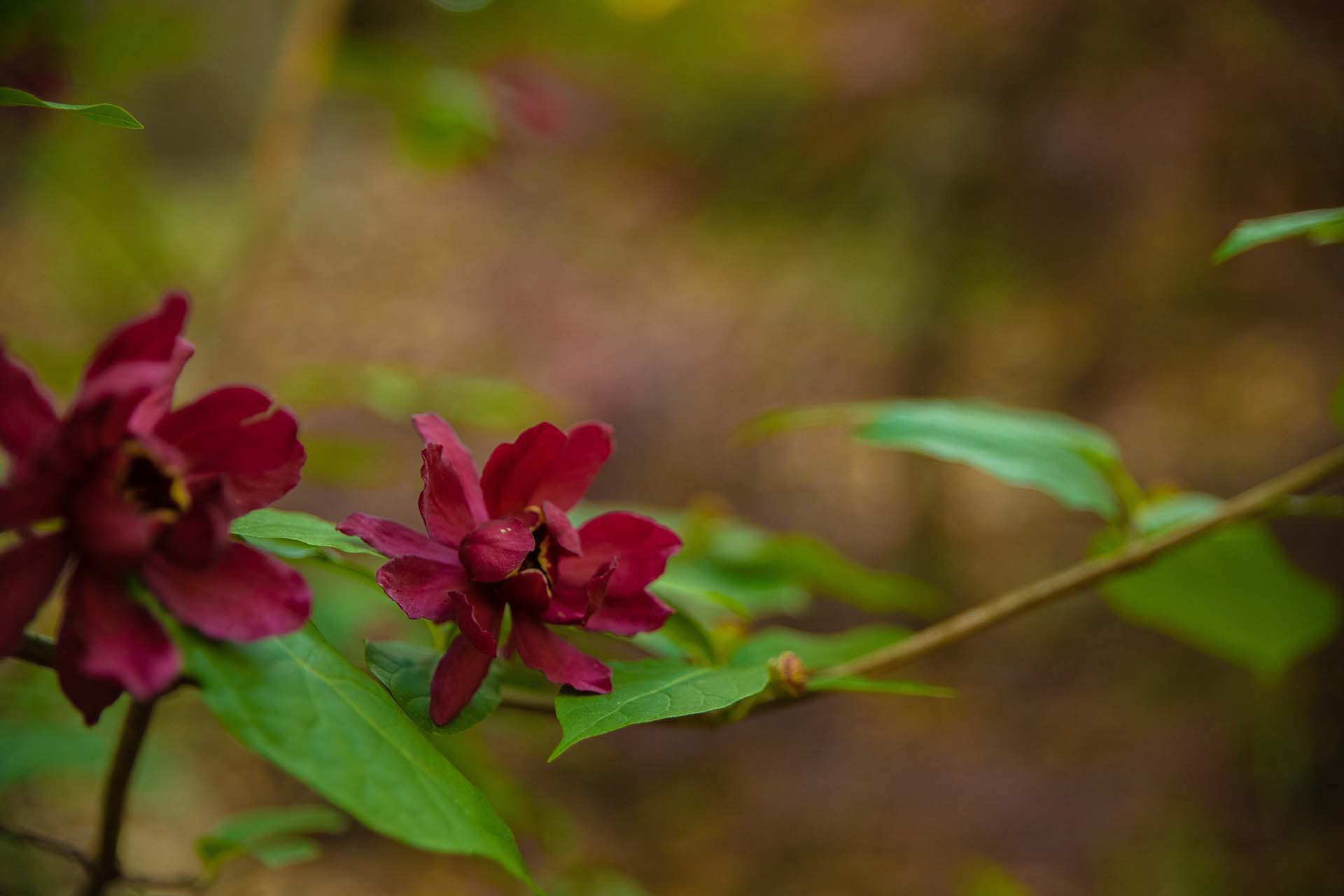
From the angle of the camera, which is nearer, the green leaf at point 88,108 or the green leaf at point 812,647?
the green leaf at point 88,108

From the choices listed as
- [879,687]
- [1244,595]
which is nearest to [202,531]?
[879,687]

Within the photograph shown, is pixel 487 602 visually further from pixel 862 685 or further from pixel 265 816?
pixel 265 816

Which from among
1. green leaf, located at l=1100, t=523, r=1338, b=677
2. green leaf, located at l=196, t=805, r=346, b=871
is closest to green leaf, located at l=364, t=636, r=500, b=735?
green leaf, located at l=196, t=805, r=346, b=871

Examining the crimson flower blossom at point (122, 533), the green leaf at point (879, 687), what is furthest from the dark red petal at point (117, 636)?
the green leaf at point (879, 687)

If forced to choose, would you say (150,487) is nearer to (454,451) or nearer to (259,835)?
(454,451)

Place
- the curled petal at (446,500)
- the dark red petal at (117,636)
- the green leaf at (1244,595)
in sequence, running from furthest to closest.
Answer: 1. the green leaf at (1244,595)
2. the curled petal at (446,500)
3. the dark red petal at (117,636)

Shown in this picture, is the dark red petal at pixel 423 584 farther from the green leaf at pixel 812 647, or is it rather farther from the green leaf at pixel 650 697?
the green leaf at pixel 812 647
